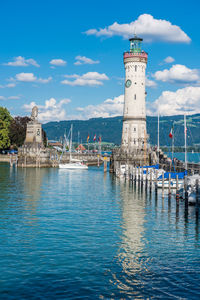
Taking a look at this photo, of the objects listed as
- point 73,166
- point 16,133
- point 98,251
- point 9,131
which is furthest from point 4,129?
point 98,251

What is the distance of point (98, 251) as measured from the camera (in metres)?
23.7

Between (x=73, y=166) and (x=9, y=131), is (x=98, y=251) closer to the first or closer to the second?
(x=73, y=166)

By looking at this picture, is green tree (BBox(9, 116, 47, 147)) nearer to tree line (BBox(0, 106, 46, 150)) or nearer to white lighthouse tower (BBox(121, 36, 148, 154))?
tree line (BBox(0, 106, 46, 150))

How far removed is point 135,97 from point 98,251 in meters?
72.3

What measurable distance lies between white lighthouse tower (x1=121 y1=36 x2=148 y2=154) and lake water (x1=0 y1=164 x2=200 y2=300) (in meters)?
51.6

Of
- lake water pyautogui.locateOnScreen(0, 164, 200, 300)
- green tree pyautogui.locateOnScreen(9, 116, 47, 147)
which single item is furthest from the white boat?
lake water pyautogui.locateOnScreen(0, 164, 200, 300)

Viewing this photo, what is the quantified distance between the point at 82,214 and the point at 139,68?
6333 centimetres

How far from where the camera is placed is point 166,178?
5575 centimetres

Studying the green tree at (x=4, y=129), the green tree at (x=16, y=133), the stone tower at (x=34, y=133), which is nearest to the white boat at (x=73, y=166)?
the stone tower at (x=34, y=133)

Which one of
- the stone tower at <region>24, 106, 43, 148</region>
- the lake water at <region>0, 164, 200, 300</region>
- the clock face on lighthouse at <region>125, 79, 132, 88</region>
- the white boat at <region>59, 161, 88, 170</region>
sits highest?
the clock face on lighthouse at <region>125, 79, 132, 88</region>

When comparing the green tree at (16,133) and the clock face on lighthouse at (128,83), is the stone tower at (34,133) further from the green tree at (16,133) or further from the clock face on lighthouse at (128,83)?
the clock face on lighthouse at (128,83)

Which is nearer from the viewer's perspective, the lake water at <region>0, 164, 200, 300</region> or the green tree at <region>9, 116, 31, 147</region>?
the lake water at <region>0, 164, 200, 300</region>

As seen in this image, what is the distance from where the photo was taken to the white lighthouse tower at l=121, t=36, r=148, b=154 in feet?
305

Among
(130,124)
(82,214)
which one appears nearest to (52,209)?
(82,214)
